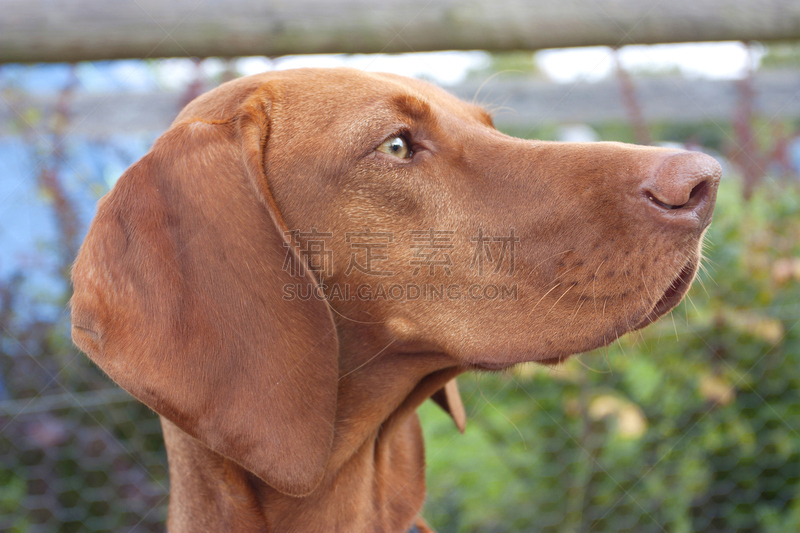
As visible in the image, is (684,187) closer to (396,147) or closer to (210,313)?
(396,147)

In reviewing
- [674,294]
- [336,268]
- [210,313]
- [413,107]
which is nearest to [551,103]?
[413,107]

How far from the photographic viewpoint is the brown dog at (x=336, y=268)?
1.29 metres

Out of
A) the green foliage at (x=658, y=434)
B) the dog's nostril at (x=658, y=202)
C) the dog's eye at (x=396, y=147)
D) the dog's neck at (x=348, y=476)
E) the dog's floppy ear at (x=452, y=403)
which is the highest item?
the dog's eye at (x=396, y=147)

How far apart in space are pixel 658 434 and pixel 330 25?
2509mm

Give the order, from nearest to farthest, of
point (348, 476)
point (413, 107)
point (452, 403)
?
point (413, 107) → point (348, 476) → point (452, 403)

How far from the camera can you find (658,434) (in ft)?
9.90

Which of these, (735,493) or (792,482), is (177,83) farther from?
(792,482)

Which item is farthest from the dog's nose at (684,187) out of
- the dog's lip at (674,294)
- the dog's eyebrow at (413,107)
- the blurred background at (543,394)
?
the blurred background at (543,394)

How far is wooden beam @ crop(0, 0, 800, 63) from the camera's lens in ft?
7.64

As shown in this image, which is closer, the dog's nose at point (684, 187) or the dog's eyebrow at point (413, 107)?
the dog's nose at point (684, 187)

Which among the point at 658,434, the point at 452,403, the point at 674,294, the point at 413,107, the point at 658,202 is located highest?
the point at 413,107

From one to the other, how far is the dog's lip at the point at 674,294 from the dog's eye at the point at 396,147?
28.0 inches

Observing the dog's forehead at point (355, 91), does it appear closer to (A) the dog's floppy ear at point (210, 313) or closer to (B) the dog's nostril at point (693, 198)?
(A) the dog's floppy ear at point (210, 313)

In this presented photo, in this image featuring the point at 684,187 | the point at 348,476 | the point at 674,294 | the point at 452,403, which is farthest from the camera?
the point at 452,403
